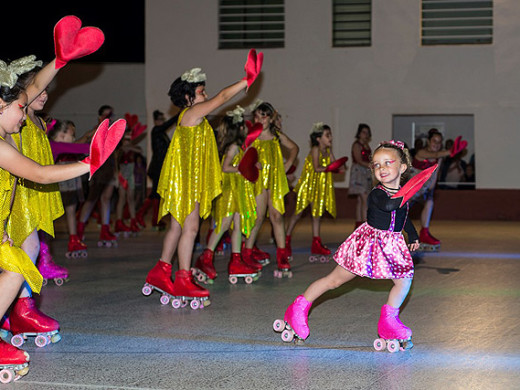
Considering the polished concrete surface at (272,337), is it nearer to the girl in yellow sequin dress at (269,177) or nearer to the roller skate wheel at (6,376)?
the roller skate wheel at (6,376)

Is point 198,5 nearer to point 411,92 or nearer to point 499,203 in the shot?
point 411,92

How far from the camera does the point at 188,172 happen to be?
635 cm

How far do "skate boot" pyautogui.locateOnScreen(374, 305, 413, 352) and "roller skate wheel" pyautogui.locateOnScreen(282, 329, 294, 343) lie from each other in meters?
0.56

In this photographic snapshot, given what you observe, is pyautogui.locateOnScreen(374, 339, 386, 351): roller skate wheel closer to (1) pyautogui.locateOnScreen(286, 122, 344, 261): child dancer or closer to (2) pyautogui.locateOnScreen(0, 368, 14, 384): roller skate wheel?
(2) pyautogui.locateOnScreen(0, 368, 14, 384): roller skate wheel

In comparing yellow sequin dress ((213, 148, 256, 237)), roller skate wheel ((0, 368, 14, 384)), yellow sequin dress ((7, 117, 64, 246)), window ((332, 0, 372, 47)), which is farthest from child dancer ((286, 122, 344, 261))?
window ((332, 0, 372, 47))

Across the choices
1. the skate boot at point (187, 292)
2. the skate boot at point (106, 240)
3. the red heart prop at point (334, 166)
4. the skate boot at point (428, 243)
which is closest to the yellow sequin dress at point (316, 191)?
the red heart prop at point (334, 166)

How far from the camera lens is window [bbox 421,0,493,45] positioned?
54.4 feet

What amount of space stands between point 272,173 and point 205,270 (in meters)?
1.32

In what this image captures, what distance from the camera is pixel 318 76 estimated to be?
17156 millimetres

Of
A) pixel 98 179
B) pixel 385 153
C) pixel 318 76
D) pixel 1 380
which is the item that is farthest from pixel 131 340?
pixel 318 76

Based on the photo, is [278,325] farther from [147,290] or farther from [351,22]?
[351,22]

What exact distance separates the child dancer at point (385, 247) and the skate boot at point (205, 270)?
8.81 ft

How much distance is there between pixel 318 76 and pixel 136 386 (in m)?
13.7

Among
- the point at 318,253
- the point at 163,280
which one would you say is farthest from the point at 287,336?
the point at 318,253
